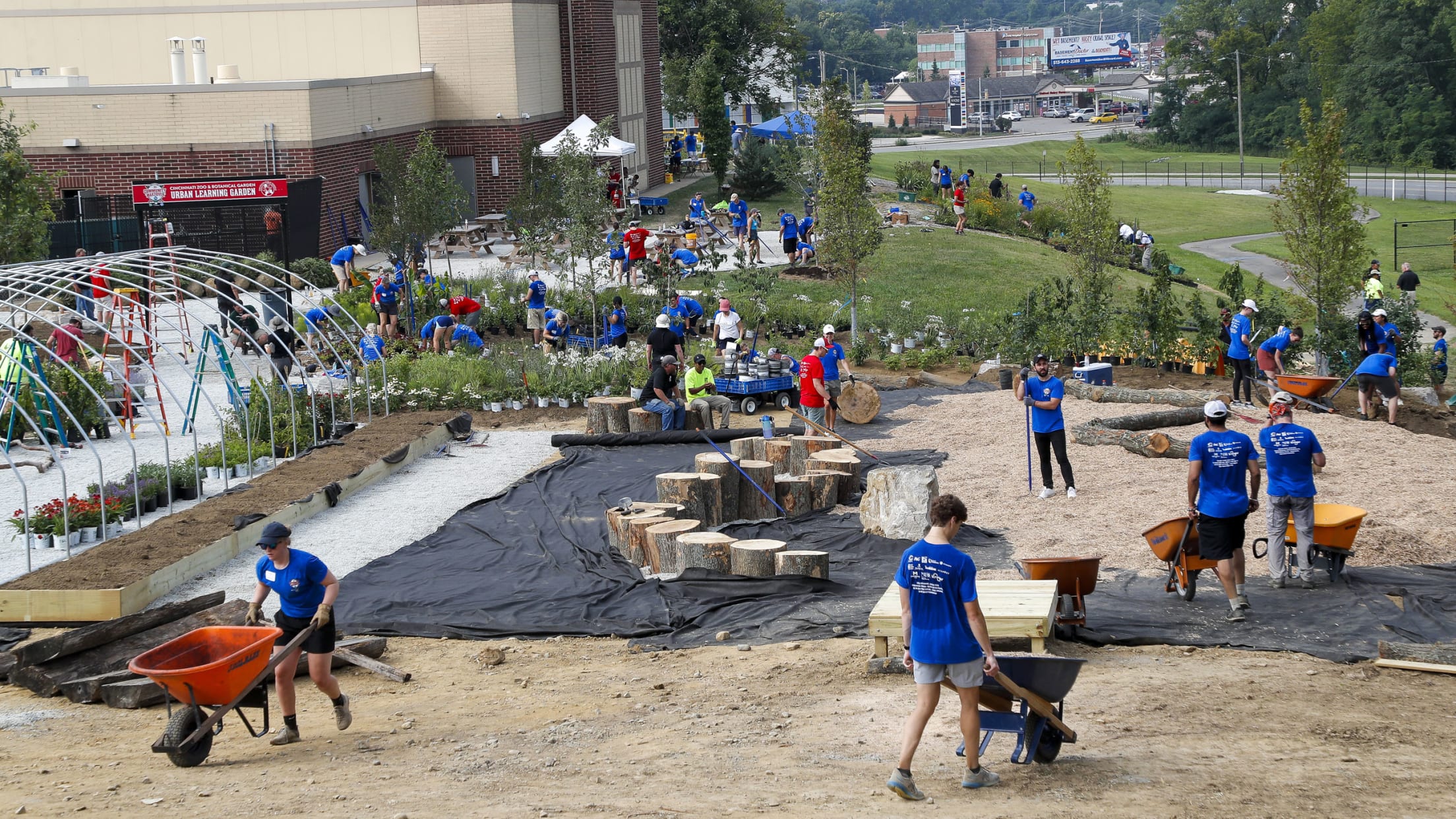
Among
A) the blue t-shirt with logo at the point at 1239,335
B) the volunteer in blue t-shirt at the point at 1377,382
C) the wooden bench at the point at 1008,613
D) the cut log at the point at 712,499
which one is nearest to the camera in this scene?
the wooden bench at the point at 1008,613

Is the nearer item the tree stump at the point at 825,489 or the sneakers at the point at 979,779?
the sneakers at the point at 979,779

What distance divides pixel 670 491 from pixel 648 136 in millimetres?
41399

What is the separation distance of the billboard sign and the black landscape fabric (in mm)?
164366

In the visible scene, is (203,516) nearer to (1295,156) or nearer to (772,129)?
(1295,156)

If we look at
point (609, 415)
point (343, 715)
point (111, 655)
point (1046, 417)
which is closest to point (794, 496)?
point (1046, 417)

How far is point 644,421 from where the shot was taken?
18969 mm

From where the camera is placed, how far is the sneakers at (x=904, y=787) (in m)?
7.14

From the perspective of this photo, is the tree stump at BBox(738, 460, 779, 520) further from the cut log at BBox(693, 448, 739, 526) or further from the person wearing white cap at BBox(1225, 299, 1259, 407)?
the person wearing white cap at BBox(1225, 299, 1259, 407)

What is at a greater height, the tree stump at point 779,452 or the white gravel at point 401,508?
the tree stump at point 779,452

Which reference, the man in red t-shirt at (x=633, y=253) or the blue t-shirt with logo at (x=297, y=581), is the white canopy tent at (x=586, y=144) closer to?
the man in red t-shirt at (x=633, y=253)

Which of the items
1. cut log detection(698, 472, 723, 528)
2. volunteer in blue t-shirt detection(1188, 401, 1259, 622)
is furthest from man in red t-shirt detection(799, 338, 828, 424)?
volunteer in blue t-shirt detection(1188, 401, 1259, 622)

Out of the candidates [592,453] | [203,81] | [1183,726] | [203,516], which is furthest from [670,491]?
[203,81]

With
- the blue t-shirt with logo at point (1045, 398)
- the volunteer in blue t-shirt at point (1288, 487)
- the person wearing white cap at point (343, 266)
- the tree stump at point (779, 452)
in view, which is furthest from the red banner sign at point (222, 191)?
the volunteer in blue t-shirt at point (1288, 487)

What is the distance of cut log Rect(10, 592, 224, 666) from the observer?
10477mm
